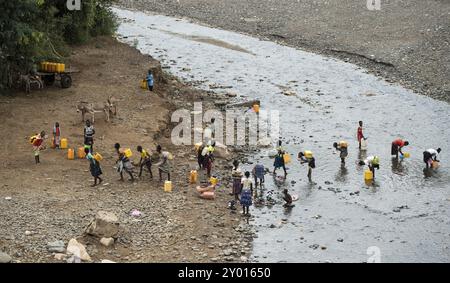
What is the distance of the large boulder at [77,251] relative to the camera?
78.0 ft

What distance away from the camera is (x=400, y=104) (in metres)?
42.2

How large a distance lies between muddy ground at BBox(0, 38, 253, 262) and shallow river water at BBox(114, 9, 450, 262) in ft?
6.33

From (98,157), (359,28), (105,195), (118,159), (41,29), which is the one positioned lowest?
(105,195)

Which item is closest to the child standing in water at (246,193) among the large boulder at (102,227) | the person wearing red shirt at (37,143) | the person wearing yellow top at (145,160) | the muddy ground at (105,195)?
the muddy ground at (105,195)

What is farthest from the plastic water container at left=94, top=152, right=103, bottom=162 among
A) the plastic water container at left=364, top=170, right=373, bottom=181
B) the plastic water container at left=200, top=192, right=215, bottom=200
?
the plastic water container at left=364, top=170, right=373, bottom=181

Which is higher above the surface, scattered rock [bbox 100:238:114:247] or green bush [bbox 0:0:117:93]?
green bush [bbox 0:0:117:93]

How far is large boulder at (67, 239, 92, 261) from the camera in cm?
2378

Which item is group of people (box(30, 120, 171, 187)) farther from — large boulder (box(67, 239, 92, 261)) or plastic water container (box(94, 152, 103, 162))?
large boulder (box(67, 239, 92, 261))

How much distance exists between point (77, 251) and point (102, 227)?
149 centimetres

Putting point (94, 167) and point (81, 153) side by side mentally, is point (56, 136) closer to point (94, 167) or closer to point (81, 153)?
point (81, 153)

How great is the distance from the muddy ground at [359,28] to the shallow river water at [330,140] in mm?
1482

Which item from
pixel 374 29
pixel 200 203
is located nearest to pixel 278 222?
pixel 200 203

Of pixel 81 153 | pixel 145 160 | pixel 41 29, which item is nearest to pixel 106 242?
pixel 145 160

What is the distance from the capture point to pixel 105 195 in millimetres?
28469
